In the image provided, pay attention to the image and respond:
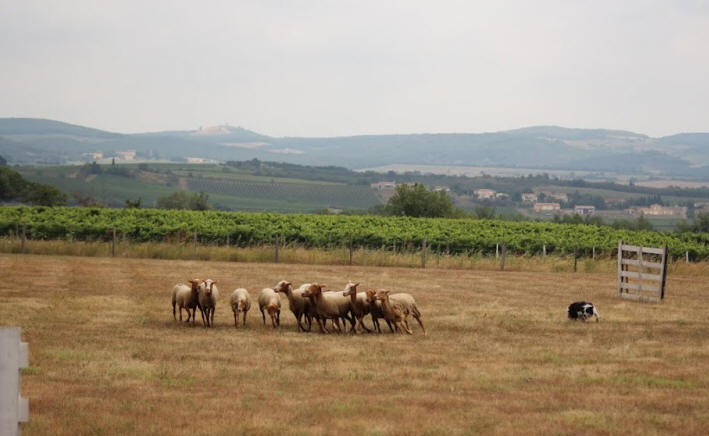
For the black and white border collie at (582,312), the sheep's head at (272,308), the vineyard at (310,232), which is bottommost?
the vineyard at (310,232)

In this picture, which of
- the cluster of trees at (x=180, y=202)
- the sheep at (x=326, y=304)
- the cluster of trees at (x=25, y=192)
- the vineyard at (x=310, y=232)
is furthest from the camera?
the cluster of trees at (x=180, y=202)

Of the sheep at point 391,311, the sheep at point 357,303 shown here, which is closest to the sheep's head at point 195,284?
the sheep at point 357,303

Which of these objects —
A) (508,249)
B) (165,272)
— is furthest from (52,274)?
(508,249)

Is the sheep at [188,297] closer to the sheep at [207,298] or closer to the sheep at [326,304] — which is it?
the sheep at [207,298]

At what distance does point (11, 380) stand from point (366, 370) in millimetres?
8831

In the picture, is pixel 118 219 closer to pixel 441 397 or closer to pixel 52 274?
pixel 52 274

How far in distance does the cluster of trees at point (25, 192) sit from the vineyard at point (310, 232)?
34.3m

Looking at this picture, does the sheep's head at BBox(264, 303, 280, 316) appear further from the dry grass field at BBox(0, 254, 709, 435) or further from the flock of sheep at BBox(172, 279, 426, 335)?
the dry grass field at BBox(0, 254, 709, 435)

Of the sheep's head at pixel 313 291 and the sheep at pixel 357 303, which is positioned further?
the sheep's head at pixel 313 291

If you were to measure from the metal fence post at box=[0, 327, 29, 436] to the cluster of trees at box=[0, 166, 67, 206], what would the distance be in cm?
9009

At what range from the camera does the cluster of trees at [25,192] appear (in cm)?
9694

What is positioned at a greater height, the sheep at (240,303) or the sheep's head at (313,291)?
the sheep's head at (313,291)

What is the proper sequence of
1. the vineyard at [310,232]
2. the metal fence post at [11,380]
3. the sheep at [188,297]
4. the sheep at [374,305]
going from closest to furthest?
the metal fence post at [11,380] < the sheep at [374,305] < the sheep at [188,297] < the vineyard at [310,232]

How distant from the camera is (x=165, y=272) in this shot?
129 ft
